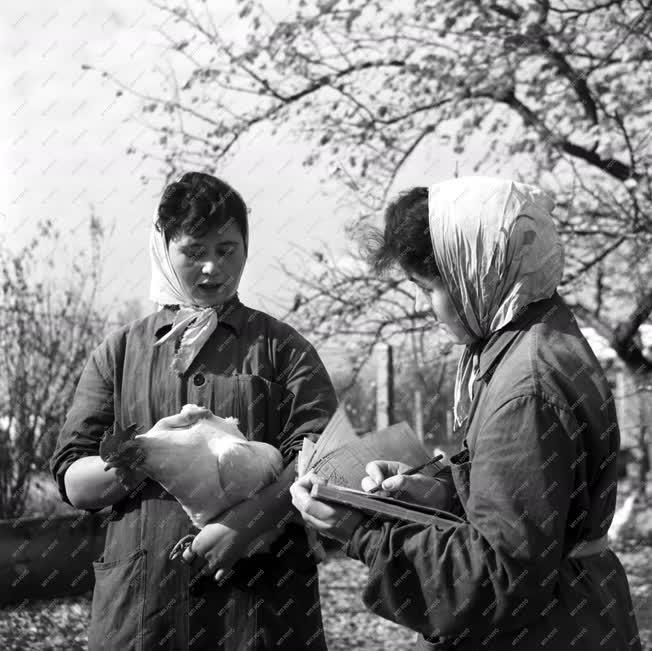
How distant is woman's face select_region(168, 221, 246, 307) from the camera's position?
2480mm

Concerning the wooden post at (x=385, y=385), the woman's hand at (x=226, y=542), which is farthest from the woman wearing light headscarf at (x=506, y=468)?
the wooden post at (x=385, y=385)

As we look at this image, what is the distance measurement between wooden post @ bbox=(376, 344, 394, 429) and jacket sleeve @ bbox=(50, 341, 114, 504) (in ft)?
19.1

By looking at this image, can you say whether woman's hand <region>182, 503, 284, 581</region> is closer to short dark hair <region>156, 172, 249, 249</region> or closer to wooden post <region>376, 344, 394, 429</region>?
short dark hair <region>156, 172, 249, 249</region>

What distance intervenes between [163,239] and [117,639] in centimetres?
106

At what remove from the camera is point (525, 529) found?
5.10 ft

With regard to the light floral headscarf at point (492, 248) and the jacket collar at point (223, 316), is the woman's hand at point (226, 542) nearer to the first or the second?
the jacket collar at point (223, 316)

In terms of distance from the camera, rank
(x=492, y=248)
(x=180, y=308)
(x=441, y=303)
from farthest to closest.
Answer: (x=180, y=308) → (x=441, y=303) → (x=492, y=248)

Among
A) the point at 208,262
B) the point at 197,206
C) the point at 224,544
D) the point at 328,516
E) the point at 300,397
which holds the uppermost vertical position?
the point at 197,206

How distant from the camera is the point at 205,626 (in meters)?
2.25

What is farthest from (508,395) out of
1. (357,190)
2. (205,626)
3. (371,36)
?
(371,36)

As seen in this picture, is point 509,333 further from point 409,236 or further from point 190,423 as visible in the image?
point 190,423

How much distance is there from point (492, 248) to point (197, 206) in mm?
1008

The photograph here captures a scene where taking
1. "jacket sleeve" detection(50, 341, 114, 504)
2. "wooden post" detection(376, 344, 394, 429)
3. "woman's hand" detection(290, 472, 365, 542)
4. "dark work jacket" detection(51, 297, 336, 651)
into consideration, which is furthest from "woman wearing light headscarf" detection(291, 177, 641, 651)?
"wooden post" detection(376, 344, 394, 429)

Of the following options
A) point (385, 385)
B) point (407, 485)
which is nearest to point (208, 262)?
point (407, 485)
